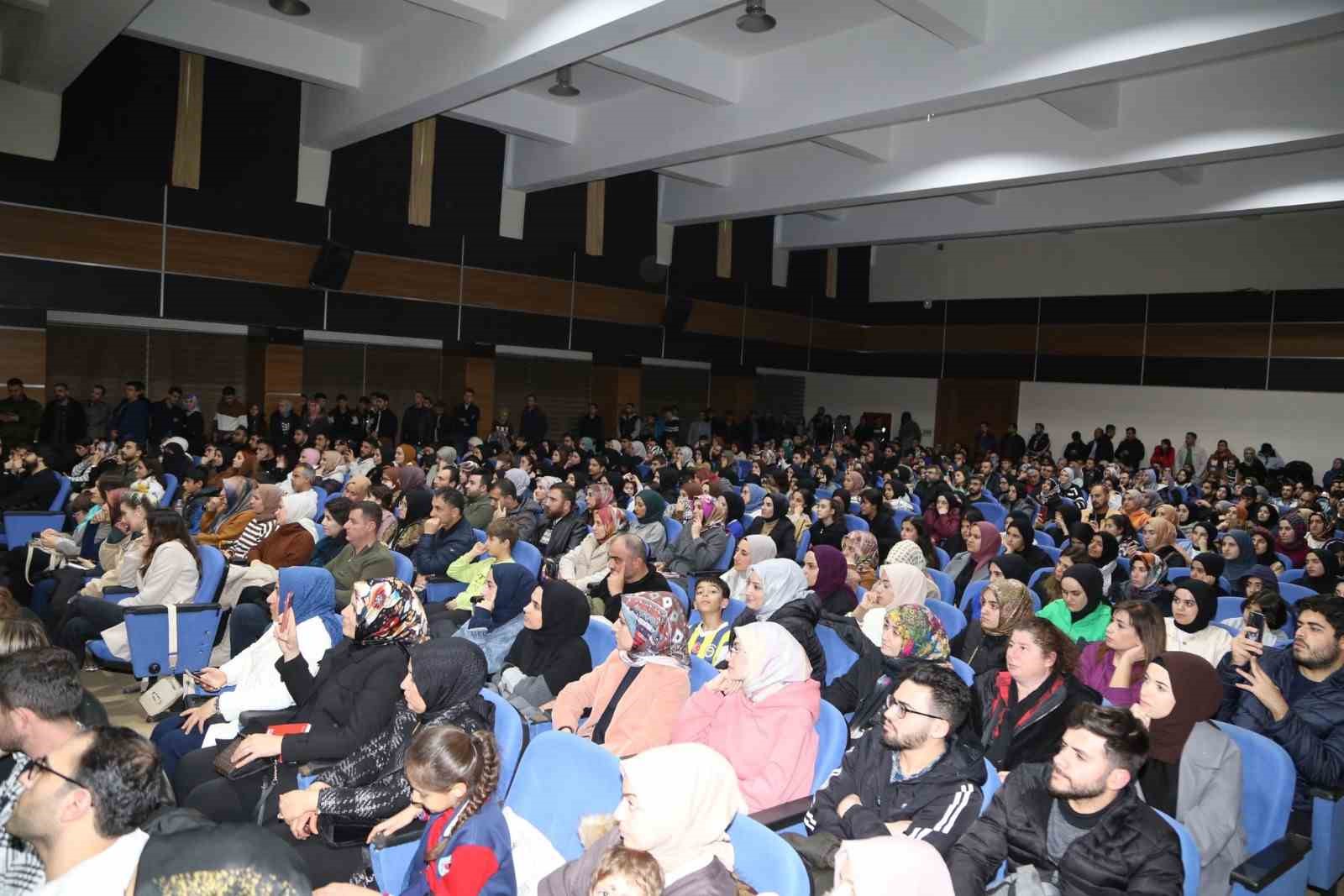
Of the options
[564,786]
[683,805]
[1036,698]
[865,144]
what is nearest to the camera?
[683,805]

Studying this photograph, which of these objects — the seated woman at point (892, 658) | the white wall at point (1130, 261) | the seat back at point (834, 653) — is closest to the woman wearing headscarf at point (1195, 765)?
the seated woman at point (892, 658)

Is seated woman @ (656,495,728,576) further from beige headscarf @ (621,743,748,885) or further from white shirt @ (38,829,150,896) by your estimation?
white shirt @ (38,829,150,896)

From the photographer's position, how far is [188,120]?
35.2ft

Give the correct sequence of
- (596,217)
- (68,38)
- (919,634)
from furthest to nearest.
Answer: (596,217) < (68,38) < (919,634)

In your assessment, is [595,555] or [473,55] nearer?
[595,555]

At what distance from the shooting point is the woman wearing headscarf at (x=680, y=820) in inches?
82.4

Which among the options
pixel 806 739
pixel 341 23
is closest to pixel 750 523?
pixel 806 739

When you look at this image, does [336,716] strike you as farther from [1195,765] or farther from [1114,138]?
[1114,138]

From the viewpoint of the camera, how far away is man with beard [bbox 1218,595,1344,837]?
120 inches

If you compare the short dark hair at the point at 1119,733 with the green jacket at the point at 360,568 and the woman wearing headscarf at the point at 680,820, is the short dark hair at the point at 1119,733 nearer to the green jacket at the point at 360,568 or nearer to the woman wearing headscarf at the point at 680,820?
the woman wearing headscarf at the point at 680,820

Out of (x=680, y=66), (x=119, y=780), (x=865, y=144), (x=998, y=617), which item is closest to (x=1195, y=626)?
(x=998, y=617)

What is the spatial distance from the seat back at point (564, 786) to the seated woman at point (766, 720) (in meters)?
0.53

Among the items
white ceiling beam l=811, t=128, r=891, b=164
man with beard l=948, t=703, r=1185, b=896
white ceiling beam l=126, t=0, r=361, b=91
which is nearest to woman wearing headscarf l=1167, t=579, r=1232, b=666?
man with beard l=948, t=703, r=1185, b=896

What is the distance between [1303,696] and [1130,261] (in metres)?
15.3
